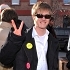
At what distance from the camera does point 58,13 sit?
97.3ft

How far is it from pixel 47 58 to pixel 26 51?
26cm

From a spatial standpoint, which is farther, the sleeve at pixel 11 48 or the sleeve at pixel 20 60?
the sleeve at pixel 20 60

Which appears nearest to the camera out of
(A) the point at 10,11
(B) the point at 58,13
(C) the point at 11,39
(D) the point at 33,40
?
(C) the point at 11,39

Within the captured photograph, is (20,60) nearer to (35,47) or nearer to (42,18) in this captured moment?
(35,47)

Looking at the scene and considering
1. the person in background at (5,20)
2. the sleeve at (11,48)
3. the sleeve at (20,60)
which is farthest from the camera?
the person in background at (5,20)

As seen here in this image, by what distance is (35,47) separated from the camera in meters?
3.21

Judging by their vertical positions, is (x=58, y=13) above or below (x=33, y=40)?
below

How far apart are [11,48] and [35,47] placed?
0.96ft

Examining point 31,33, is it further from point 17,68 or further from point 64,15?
point 64,15

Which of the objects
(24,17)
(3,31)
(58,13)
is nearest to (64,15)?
(58,13)

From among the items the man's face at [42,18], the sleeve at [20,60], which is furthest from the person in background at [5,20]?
the sleeve at [20,60]

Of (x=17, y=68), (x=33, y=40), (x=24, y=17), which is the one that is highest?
(x=33, y=40)

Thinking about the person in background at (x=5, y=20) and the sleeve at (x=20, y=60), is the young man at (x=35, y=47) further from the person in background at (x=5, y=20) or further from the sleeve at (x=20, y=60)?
the person in background at (x=5, y=20)

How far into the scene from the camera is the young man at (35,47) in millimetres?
3088
